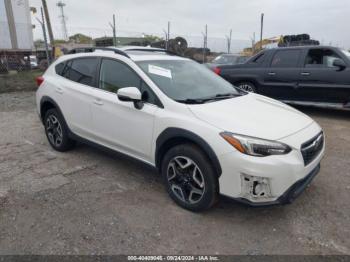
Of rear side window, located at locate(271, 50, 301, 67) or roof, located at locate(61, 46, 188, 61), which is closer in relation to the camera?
roof, located at locate(61, 46, 188, 61)

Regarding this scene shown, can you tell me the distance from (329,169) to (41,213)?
3.69m

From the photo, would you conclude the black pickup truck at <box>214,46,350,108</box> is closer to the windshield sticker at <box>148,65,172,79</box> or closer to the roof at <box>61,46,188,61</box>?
the roof at <box>61,46,188,61</box>

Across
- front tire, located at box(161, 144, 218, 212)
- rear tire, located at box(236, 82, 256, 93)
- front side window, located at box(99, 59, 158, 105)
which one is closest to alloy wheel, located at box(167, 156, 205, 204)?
front tire, located at box(161, 144, 218, 212)

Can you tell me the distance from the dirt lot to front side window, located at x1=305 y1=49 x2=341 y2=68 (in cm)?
327

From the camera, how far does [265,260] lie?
8.18 ft

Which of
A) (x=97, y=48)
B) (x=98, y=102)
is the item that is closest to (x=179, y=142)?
(x=98, y=102)

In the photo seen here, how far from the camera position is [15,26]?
20250 millimetres

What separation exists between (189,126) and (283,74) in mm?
5280

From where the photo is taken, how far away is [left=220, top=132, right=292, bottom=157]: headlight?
8.72 ft

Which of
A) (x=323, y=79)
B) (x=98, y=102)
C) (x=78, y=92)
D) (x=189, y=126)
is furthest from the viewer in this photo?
(x=323, y=79)

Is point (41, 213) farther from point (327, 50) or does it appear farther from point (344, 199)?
point (327, 50)

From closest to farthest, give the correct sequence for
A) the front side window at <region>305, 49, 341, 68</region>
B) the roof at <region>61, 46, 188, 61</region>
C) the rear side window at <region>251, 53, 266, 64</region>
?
the roof at <region>61, 46, 188, 61</region>
the front side window at <region>305, 49, 341, 68</region>
the rear side window at <region>251, 53, 266, 64</region>

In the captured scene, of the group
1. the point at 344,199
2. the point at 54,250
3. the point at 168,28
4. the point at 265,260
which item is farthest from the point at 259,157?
the point at 168,28

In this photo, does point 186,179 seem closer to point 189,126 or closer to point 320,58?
point 189,126
